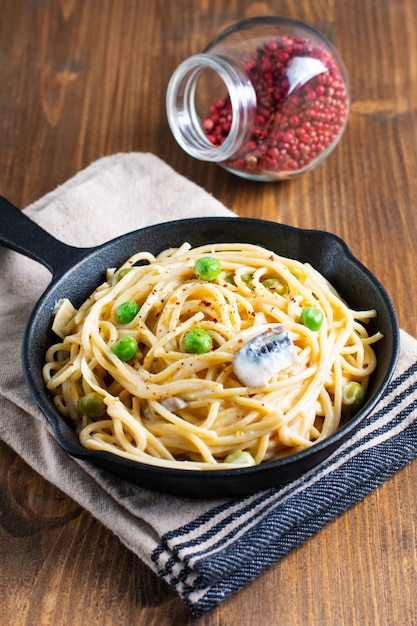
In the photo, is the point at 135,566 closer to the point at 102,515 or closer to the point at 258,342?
the point at 102,515

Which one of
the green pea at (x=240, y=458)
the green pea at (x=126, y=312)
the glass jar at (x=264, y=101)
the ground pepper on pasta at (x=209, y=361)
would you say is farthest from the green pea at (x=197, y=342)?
the glass jar at (x=264, y=101)

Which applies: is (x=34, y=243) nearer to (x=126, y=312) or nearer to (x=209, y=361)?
(x=126, y=312)

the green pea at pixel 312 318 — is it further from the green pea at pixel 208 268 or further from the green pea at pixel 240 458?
the green pea at pixel 240 458

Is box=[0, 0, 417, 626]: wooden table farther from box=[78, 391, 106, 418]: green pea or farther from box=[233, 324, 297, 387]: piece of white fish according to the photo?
box=[233, 324, 297, 387]: piece of white fish

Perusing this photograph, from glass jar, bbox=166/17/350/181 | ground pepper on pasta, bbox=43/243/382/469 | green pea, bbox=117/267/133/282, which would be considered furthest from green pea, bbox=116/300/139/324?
glass jar, bbox=166/17/350/181

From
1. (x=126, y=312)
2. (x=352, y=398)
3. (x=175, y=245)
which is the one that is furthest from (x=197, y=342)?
(x=175, y=245)

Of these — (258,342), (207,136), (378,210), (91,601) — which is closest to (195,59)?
(207,136)

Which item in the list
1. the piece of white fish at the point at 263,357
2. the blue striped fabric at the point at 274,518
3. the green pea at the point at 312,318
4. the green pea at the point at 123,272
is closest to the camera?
the blue striped fabric at the point at 274,518
